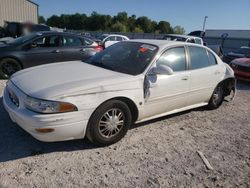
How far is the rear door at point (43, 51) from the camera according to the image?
24.2 ft

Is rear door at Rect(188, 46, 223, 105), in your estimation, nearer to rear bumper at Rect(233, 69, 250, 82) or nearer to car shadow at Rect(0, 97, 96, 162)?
A: car shadow at Rect(0, 97, 96, 162)

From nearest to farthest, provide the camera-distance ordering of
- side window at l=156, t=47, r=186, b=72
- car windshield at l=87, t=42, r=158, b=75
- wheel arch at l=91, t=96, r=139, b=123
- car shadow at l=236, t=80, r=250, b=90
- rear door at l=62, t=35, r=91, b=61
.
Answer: wheel arch at l=91, t=96, r=139, b=123
car windshield at l=87, t=42, r=158, b=75
side window at l=156, t=47, r=186, b=72
rear door at l=62, t=35, r=91, b=61
car shadow at l=236, t=80, r=250, b=90

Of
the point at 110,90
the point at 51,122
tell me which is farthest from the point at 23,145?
the point at 110,90

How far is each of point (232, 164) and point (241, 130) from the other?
1.44m

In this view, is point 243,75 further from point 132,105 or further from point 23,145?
point 23,145

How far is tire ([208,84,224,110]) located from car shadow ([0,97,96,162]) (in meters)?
3.04

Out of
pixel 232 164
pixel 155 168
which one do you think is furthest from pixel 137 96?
pixel 232 164

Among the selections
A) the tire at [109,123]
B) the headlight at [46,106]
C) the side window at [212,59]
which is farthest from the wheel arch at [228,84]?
the headlight at [46,106]

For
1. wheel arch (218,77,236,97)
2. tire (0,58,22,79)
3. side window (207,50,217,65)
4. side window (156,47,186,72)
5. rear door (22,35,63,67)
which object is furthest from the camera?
rear door (22,35,63,67)

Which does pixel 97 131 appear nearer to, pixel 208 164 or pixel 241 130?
pixel 208 164

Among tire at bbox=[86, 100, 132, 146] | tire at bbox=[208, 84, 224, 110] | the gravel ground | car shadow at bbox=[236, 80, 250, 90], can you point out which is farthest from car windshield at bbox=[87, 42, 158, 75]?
car shadow at bbox=[236, 80, 250, 90]

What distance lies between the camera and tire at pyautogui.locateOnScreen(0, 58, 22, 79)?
720 centimetres

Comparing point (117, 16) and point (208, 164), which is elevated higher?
point (117, 16)

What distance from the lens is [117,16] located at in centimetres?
8981
